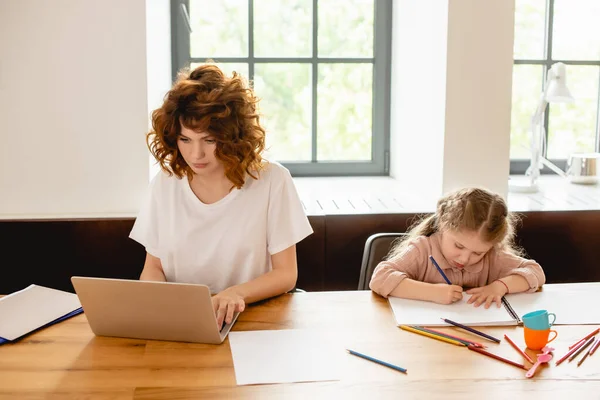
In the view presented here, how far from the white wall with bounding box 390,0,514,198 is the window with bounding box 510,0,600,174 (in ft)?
1.75

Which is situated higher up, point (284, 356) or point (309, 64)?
point (309, 64)

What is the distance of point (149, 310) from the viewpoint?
1.58m

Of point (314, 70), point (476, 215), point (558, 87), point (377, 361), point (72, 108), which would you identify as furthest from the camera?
point (314, 70)

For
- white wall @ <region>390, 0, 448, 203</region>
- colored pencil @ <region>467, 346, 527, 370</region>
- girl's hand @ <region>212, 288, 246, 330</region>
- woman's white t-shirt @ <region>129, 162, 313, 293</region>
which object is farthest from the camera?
white wall @ <region>390, 0, 448, 203</region>

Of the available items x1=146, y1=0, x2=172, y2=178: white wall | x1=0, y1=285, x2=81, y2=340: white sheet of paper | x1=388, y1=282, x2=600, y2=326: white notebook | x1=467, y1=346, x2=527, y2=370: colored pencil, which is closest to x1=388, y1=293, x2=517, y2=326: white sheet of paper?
x1=388, y1=282, x2=600, y2=326: white notebook

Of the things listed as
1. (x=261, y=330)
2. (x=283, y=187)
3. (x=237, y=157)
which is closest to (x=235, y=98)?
(x=237, y=157)

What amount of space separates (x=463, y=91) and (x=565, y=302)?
1.03 meters

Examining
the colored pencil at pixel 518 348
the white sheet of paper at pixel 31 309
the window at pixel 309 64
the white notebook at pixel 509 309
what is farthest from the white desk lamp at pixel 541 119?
the white sheet of paper at pixel 31 309

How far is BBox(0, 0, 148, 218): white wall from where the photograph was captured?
8.17ft

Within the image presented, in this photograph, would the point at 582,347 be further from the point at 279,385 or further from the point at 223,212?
the point at 223,212

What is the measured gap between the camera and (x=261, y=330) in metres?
1.70

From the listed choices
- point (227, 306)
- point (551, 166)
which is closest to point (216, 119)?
point (227, 306)

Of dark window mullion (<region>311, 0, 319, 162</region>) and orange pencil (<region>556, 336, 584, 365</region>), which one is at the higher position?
dark window mullion (<region>311, 0, 319, 162</region>)

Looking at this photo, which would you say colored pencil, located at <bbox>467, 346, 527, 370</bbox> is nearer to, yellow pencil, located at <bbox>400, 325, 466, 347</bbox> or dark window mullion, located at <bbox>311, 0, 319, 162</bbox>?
yellow pencil, located at <bbox>400, 325, 466, 347</bbox>
